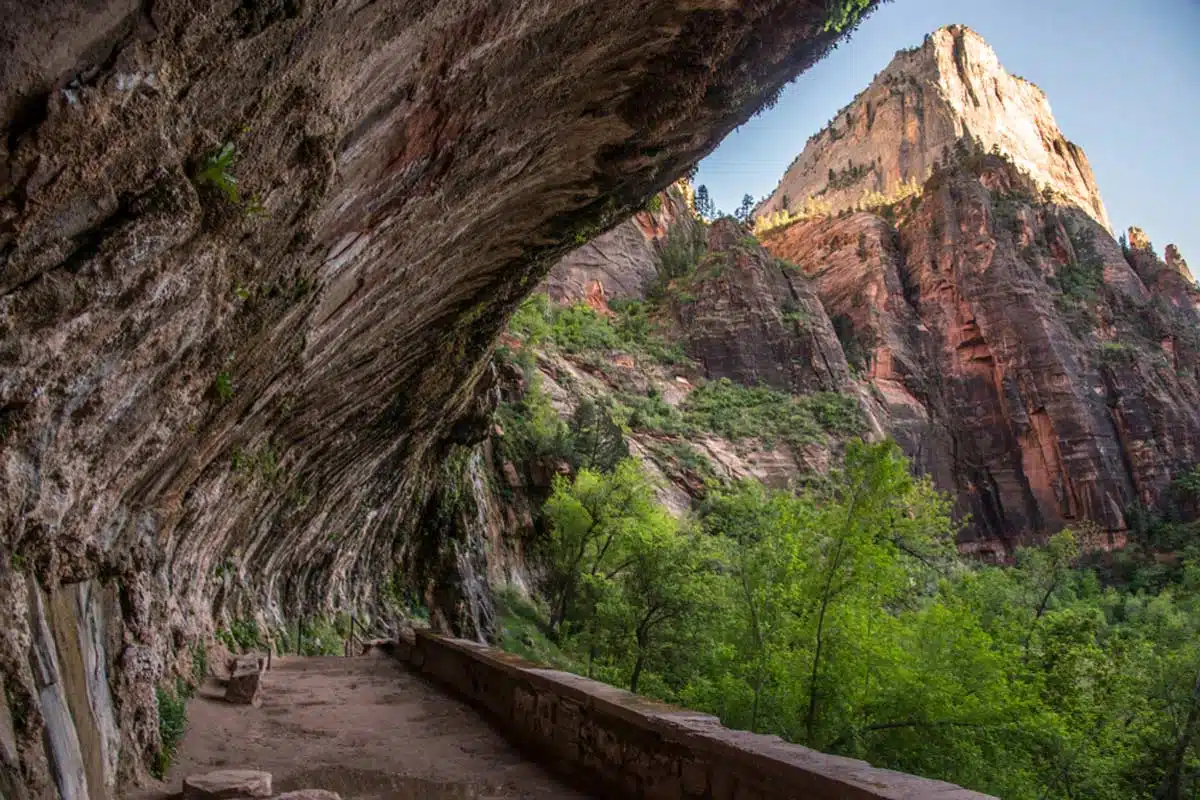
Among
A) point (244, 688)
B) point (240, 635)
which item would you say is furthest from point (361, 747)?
point (240, 635)

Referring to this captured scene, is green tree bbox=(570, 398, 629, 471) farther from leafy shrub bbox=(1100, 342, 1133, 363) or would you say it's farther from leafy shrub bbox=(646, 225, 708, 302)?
leafy shrub bbox=(1100, 342, 1133, 363)

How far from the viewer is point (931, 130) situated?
88625 millimetres

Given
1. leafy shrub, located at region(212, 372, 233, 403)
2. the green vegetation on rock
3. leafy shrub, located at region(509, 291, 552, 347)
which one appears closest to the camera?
leafy shrub, located at region(212, 372, 233, 403)

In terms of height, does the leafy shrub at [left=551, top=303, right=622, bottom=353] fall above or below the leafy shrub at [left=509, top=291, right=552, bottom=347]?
above

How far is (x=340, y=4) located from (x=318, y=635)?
52.3 feet

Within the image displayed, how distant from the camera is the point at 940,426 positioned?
56.5 m

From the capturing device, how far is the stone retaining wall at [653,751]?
11.5ft

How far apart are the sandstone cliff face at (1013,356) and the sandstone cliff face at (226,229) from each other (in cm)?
4963

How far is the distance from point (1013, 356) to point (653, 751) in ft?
200

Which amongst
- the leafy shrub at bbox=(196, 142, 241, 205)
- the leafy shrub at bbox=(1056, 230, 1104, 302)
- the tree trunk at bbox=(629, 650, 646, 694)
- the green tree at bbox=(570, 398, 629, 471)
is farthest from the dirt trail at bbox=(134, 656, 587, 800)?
the leafy shrub at bbox=(1056, 230, 1104, 302)

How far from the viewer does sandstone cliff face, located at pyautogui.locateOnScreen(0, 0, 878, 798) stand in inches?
109

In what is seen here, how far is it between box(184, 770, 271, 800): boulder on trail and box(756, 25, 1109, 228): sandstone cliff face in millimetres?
88994

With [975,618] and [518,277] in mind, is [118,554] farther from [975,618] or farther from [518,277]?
[975,618]

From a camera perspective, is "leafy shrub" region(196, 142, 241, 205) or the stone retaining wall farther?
the stone retaining wall
